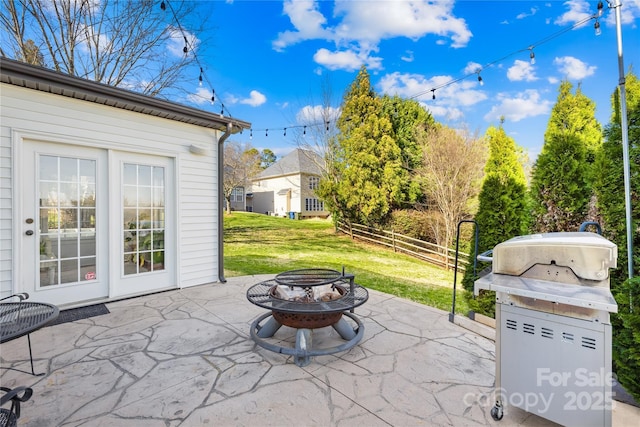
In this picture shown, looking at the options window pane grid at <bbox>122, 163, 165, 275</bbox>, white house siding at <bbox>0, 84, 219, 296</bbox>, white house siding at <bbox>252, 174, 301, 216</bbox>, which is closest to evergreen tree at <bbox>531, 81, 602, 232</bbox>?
white house siding at <bbox>0, 84, 219, 296</bbox>

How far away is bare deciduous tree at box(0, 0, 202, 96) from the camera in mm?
6777

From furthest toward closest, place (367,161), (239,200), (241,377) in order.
Answer: (239,200) < (367,161) < (241,377)

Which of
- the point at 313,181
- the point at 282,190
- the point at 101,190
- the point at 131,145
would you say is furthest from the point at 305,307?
the point at 282,190

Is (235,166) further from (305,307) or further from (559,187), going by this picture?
(559,187)

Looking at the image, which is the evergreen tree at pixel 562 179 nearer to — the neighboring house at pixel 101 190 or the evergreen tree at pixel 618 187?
the evergreen tree at pixel 618 187

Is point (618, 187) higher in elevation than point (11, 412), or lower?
higher

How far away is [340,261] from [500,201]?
16.8 ft

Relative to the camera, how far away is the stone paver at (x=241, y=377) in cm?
169

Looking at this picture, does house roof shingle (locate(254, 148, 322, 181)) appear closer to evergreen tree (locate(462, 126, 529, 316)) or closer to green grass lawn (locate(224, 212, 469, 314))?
green grass lawn (locate(224, 212, 469, 314))

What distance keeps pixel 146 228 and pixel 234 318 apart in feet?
6.75

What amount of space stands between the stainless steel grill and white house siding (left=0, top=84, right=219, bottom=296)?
13.6 ft

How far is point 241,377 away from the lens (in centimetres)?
207

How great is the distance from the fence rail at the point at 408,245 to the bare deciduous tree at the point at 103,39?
864 cm

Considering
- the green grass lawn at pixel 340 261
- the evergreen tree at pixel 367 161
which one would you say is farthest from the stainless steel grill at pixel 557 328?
the evergreen tree at pixel 367 161
